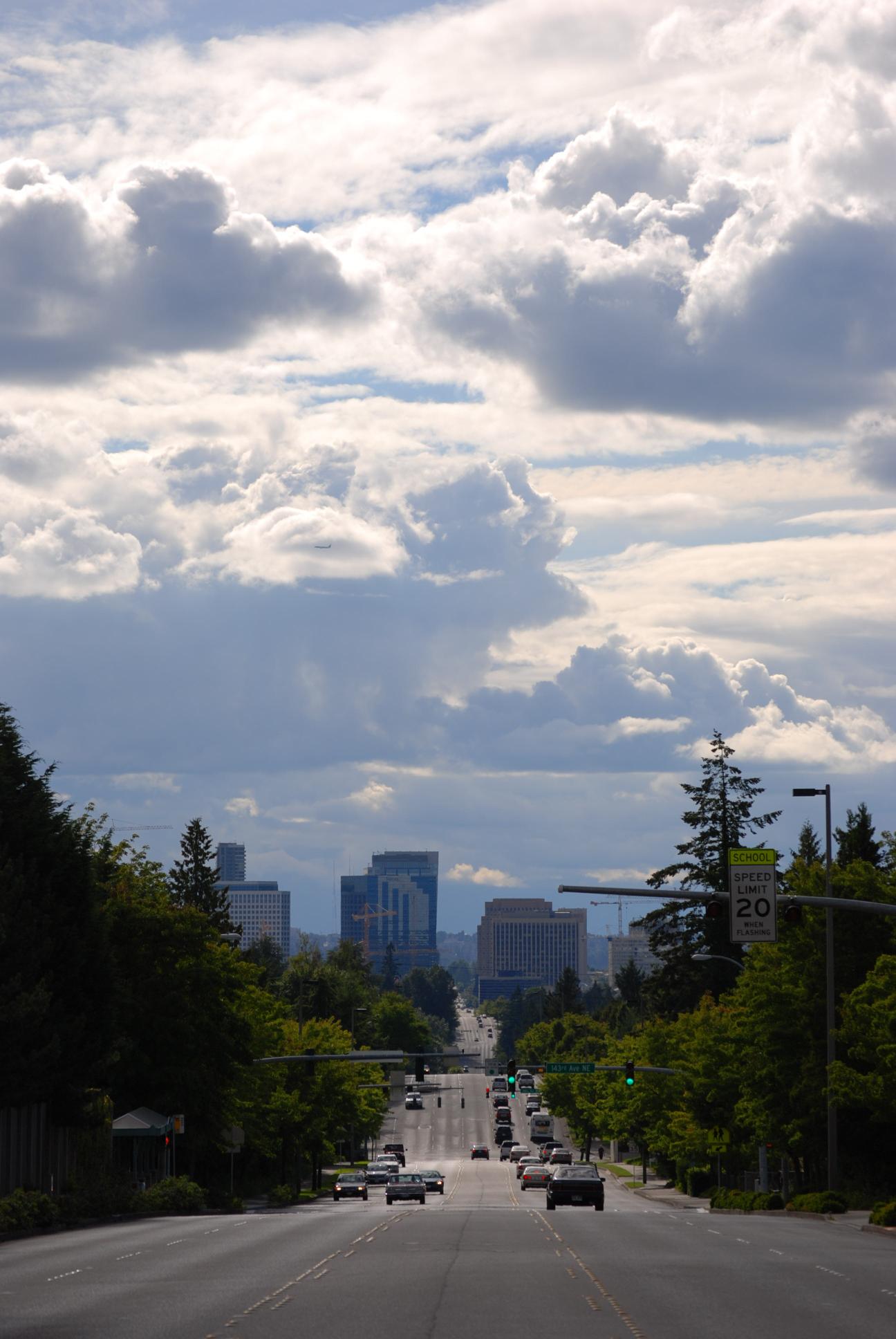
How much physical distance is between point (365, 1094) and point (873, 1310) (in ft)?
370

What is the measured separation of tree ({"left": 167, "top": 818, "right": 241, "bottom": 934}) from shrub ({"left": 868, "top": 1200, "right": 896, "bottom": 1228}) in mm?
93508

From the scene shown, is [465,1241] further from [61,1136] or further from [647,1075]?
[647,1075]

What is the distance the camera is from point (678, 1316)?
21.1m

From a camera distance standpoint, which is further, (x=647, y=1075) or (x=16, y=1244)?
(x=647, y=1075)

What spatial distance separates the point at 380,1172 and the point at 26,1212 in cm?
6050

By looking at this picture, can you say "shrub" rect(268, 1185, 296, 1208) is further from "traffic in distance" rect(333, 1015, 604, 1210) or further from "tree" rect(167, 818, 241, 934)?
"tree" rect(167, 818, 241, 934)

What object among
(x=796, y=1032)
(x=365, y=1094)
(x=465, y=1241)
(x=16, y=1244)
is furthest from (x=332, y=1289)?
(x=365, y=1094)

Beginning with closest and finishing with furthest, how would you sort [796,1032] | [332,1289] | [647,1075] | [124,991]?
[332,1289] → [796,1032] → [124,991] → [647,1075]

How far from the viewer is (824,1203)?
53844 millimetres

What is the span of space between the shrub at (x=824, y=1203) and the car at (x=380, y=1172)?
47.5m

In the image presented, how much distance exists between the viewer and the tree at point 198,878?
141375 millimetres

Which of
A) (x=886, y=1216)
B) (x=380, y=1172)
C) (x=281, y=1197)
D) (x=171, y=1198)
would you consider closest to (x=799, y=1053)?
(x=886, y=1216)

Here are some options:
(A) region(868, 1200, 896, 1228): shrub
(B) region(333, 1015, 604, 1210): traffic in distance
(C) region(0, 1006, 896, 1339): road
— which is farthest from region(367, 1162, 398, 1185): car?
(A) region(868, 1200, 896, 1228): shrub

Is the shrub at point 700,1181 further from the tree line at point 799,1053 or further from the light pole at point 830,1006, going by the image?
the light pole at point 830,1006
